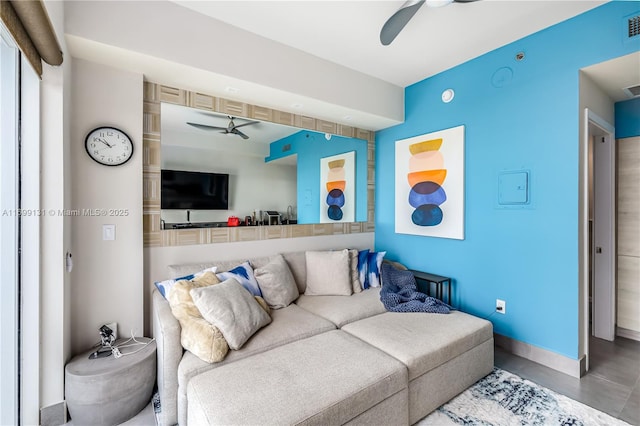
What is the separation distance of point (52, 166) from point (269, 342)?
1.65 metres

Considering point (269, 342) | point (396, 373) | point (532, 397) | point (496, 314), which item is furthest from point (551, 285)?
point (269, 342)

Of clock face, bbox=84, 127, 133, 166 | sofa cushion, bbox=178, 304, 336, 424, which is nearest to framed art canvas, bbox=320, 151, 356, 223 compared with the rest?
sofa cushion, bbox=178, 304, 336, 424

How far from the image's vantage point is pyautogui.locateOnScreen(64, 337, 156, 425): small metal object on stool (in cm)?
166

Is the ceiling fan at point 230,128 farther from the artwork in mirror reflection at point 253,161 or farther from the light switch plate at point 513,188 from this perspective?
the light switch plate at point 513,188

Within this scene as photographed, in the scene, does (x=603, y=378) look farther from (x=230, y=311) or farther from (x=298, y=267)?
(x=230, y=311)

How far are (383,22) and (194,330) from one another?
254 cm

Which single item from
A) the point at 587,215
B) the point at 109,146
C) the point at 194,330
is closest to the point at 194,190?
the point at 109,146

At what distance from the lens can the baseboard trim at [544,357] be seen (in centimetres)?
220

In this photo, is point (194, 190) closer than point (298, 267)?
Yes

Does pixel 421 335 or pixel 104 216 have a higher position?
pixel 104 216

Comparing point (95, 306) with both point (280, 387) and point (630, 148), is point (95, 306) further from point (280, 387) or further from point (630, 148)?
point (630, 148)

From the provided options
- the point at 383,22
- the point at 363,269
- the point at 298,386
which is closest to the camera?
the point at 298,386

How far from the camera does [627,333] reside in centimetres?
286

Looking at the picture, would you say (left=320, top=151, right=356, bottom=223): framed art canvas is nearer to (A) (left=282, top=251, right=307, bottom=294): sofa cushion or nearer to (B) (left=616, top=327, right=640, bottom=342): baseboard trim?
(A) (left=282, top=251, right=307, bottom=294): sofa cushion
